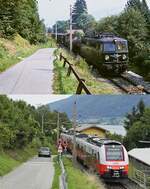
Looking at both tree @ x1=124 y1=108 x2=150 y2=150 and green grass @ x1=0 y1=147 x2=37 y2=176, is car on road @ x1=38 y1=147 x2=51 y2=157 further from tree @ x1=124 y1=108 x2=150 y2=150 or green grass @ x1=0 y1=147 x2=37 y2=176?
tree @ x1=124 y1=108 x2=150 y2=150

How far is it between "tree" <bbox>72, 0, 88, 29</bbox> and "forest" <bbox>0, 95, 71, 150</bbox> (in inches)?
742

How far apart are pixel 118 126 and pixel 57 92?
17.6m

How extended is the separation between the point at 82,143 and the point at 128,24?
55.9 ft

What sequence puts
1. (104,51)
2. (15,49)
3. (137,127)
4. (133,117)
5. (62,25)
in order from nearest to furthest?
(62,25), (15,49), (104,51), (137,127), (133,117)

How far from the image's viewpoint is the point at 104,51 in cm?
1461

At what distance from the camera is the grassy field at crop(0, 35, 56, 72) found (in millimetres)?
11510

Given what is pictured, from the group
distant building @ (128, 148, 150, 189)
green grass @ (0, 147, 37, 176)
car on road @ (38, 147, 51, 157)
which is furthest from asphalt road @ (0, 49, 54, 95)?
car on road @ (38, 147, 51, 157)

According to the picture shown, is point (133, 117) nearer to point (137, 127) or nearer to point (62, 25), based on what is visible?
point (137, 127)

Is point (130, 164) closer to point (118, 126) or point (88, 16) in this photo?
point (118, 126)

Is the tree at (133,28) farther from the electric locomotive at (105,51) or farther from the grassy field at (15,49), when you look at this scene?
the grassy field at (15,49)

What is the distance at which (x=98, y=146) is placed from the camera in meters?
22.1

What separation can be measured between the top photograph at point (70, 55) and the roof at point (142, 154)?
7.72 meters

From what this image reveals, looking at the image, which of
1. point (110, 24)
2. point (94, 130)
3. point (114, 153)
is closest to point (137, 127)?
point (114, 153)

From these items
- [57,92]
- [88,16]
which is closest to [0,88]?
[57,92]
